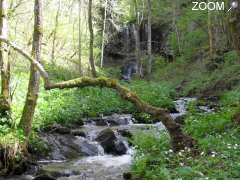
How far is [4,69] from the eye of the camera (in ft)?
39.2

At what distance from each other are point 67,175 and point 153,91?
43.1ft

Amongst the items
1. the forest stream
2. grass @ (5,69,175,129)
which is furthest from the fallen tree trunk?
grass @ (5,69,175,129)

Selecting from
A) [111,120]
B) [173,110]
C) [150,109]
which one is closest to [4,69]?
[150,109]

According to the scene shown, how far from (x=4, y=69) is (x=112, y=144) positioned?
154 inches

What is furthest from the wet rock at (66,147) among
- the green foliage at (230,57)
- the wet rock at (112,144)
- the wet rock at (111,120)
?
the green foliage at (230,57)

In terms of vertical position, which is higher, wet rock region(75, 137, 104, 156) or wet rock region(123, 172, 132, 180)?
wet rock region(123, 172, 132, 180)

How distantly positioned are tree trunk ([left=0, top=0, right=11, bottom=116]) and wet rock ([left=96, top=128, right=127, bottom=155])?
335 centimetres

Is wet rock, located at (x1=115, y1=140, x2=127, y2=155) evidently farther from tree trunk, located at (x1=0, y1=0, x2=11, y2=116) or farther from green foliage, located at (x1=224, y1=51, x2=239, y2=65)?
green foliage, located at (x1=224, y1=51, x2=239, y2=65)

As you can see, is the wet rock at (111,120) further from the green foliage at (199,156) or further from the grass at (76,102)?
the green foliage at (199,156)

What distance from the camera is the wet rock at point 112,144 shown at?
13281 millimetres

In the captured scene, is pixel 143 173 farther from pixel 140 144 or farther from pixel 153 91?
pixel 153 91

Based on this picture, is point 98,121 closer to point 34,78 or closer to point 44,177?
point 34,78

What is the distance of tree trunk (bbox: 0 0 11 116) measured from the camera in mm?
11695

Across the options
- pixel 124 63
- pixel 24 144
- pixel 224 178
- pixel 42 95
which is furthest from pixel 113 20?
pixel 224 178
